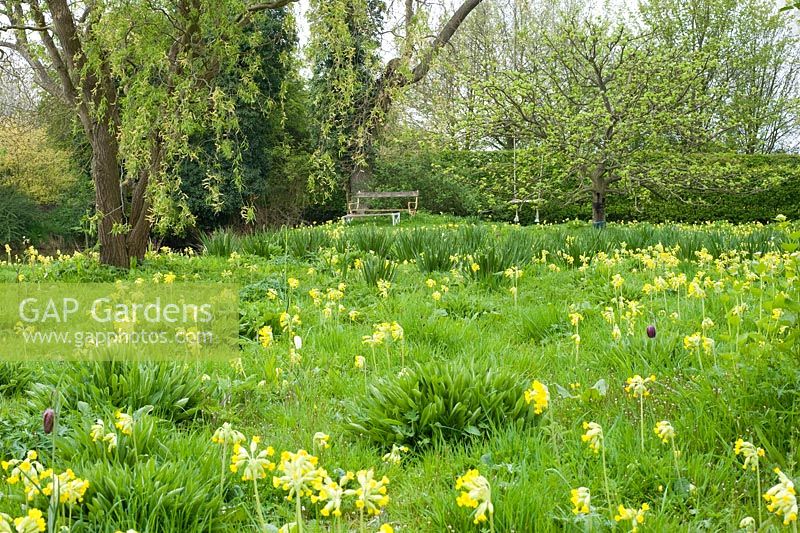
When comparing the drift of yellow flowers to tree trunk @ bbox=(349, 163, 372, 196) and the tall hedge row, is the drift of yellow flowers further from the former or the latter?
tree trunk @ bbox=(349, 163, 372, 196)

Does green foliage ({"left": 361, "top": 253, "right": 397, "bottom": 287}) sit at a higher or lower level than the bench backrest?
lower

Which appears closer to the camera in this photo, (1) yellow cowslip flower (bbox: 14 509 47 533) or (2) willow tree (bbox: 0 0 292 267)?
(1) yellow cowslip flower (bbox: 14 509 47 533)

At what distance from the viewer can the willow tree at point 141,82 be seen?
6.31 m

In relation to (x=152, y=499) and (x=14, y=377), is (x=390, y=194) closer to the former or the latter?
(x=14, y=377)

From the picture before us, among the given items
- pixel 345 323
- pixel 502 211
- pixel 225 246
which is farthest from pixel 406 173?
pixel 345 323

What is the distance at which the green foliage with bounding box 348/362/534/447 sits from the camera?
2484mm

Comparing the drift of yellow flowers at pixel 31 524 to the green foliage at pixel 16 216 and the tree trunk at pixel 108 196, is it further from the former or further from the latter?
the green foliage at pixel 16 216

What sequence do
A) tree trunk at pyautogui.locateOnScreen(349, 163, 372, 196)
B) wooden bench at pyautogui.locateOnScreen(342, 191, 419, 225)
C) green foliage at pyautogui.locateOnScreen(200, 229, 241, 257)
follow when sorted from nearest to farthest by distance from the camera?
green foliage at pyautogui.locateOnScreen(200, 229, 241, 257), wooden bench at pyautogui.locateOnScreen(342, 191, 419, 225), tree trunk at pyautogui.locateOnScreen(349, 163, 372, 196)

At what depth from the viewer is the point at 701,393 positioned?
252 centimetres

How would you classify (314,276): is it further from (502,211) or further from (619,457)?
(502,211)

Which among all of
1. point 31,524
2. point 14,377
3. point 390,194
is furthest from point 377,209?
point 31,524

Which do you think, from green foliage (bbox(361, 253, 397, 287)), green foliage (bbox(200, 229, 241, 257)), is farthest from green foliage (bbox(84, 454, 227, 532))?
green foliage (bbox(200, 229, 241, 257))

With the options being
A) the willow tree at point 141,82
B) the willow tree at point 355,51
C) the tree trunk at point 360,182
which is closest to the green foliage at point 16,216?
the tree trunk at point 360,182

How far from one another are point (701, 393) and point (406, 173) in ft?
57.8
